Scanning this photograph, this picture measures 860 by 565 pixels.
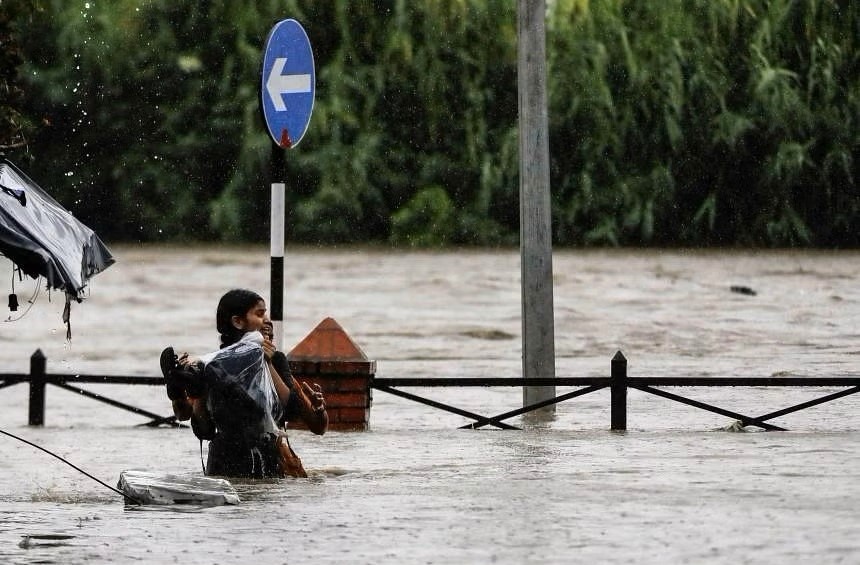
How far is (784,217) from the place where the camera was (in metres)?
39.9

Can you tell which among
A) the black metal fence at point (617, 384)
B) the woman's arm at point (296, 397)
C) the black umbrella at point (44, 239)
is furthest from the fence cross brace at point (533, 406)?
the black umbrella at point (44, 239)

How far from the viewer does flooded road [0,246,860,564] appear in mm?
8836

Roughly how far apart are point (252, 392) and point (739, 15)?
103ft

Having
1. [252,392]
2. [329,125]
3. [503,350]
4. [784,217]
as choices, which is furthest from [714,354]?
[252,392]

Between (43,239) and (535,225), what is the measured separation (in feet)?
26.2

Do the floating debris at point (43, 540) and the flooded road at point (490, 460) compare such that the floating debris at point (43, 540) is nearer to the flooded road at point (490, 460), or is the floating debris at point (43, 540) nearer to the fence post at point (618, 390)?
the flooded road at point (490, 460)

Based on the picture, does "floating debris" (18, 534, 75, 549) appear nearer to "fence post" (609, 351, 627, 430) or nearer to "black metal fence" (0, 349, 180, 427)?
"black metal fence" (0, 349, 180, 427)

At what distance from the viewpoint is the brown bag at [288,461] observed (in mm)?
11325

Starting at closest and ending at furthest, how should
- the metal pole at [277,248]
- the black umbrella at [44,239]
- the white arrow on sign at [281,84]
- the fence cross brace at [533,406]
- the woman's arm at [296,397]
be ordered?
the black umbrella at [44,239]
the woman's arm at [296,397]
the metal pole at [277,248]
the white arrow on sign at [281,84]
the fence cross brace at [533,406]

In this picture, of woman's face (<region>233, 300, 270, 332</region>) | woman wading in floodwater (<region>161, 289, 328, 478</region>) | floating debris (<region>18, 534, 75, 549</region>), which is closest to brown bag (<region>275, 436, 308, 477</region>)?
woman wading in floodwater (<region>161, 289, 328, 478</region>)

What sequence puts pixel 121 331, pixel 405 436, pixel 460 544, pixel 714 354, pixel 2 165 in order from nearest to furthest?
pixel 460 544 < pixel 2 165 < pixel 405 436 < pixel 714 354 < pixel 121 331

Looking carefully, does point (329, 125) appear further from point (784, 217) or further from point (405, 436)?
point (405, 436)

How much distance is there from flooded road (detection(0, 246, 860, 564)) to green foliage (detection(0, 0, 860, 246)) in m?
3.37

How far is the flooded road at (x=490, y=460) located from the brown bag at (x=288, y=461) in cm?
7
